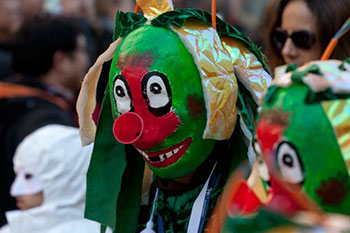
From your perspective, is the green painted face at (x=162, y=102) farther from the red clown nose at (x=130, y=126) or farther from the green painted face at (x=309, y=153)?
the green painted face at (x=309, y=153)

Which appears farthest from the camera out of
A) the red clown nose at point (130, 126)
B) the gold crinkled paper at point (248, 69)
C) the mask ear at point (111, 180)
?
the mask ear at point (111, 180)

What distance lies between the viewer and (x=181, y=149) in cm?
180

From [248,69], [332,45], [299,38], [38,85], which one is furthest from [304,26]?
[38,85]

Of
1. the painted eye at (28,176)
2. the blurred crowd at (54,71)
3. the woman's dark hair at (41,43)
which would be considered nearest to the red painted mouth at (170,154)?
the blurred crowd at (54,71)

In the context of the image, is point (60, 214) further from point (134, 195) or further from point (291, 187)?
point (291, 187)

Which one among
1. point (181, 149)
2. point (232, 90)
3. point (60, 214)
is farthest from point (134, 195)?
point (60, 214)

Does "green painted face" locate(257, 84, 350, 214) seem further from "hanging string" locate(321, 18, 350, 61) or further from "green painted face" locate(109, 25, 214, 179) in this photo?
"green painted face" locate(109, 25, 214, 179)

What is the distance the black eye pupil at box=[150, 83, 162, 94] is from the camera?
5.76 feet

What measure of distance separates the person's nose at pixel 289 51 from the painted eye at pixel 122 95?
0.85 meters

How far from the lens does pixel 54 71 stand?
3.51m

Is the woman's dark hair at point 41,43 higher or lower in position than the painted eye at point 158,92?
higher

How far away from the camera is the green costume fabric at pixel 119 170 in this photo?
1.92 meters

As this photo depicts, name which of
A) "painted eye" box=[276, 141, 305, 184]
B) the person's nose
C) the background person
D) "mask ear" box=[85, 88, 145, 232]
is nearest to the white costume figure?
the background person

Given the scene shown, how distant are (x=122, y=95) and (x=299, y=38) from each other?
88cm
